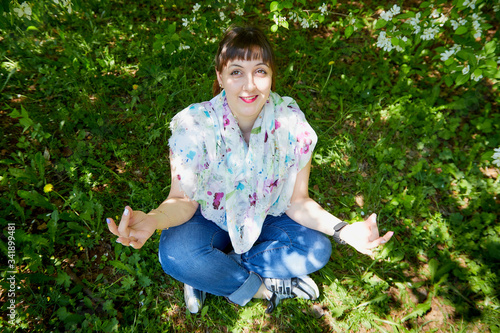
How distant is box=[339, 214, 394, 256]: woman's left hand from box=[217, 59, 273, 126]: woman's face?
84 centimetres

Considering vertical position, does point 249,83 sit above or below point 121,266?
above

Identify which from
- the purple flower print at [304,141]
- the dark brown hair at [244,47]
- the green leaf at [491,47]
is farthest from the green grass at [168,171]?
the dark brown hair at [244,47]

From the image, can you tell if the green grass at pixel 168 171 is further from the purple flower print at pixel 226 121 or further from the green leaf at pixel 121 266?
the purple flower print at pixel 226 121

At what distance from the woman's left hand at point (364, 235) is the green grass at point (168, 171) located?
654 millimetres

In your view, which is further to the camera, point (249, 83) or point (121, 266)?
point (121, 266)

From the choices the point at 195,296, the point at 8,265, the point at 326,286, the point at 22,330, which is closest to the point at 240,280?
the point at 195,296

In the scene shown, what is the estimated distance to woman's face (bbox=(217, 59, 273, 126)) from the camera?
170cm

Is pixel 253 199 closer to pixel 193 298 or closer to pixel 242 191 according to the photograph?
pixel 242 191

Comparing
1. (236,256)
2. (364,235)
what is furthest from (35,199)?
(364,235)

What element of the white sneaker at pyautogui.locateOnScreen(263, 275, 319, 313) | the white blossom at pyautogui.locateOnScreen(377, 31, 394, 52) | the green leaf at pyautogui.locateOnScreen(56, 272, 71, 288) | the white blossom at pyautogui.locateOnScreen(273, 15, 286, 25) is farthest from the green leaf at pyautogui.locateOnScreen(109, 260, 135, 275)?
the white blossom at pyautogui.locateOnScreen(377, 31, 394, 52)

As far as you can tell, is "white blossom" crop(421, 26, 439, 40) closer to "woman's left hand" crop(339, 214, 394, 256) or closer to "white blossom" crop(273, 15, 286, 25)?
"white blossom" crop(273, 15, 286, 25)

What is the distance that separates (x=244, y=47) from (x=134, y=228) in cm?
112

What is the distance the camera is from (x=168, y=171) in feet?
8.79

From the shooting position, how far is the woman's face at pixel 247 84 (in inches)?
66.9
